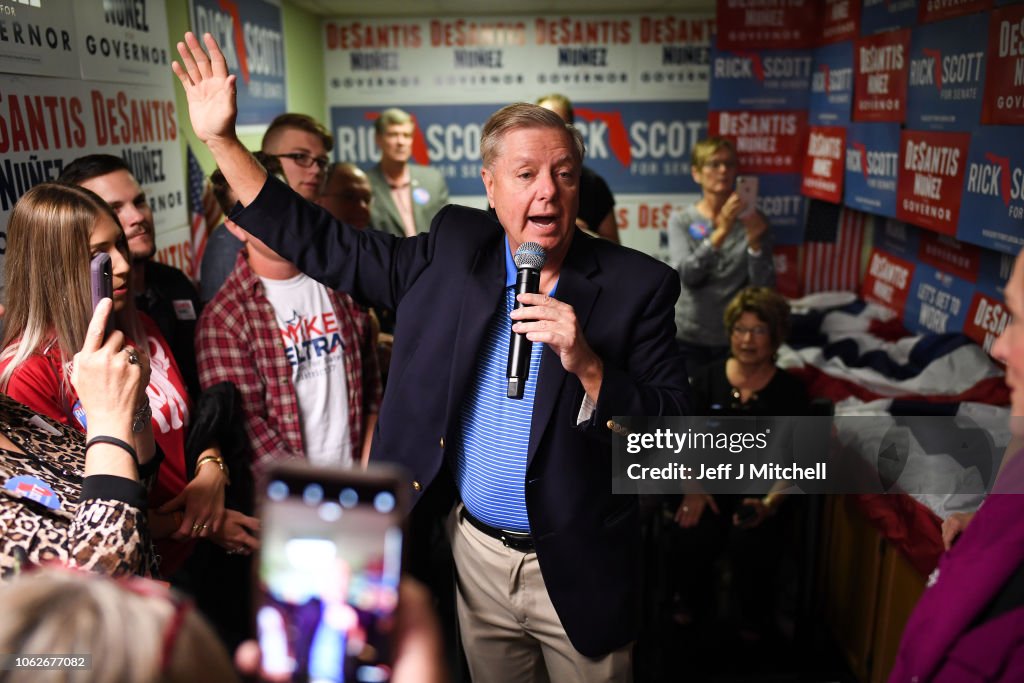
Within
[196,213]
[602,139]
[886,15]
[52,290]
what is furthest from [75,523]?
[602,139]

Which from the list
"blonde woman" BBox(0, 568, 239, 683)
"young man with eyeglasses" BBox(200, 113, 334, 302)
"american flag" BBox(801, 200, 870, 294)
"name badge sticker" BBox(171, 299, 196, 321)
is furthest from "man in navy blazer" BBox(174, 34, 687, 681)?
"american flag" BBox(801, 200, 870, 294)

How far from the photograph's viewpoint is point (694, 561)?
311cm

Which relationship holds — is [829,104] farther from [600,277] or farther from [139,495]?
[139,495]

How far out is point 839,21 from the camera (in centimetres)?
468

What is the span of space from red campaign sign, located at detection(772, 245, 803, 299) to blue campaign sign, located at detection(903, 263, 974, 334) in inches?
32.4

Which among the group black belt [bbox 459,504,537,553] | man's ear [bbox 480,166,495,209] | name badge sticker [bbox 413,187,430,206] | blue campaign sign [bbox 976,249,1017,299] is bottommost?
black belt [bbox 459,504,537,553]

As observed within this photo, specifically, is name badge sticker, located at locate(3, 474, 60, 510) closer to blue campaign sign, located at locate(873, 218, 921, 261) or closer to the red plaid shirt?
the red plaid shirt

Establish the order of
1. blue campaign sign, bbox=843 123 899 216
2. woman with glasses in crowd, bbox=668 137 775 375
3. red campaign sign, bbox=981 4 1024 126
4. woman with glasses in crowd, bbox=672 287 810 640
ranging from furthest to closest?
1. blue campaign sign, bbox=843 123 899 216
2. woman with glasses in crowd, bbox=668 137 775 375
3. woman with glasses in crowd, bbox=672 287 810 640
4. red campaign sign, bbox=981 4 1024 126

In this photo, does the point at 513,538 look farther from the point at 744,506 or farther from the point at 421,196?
the point at 421,196

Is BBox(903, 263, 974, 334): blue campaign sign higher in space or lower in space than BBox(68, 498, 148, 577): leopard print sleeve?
lower

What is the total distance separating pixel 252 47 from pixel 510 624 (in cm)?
430

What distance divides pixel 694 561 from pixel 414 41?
5274 mm

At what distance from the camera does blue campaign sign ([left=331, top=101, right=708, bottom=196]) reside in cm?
692

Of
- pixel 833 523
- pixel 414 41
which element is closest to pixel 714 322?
pixel 833 523
